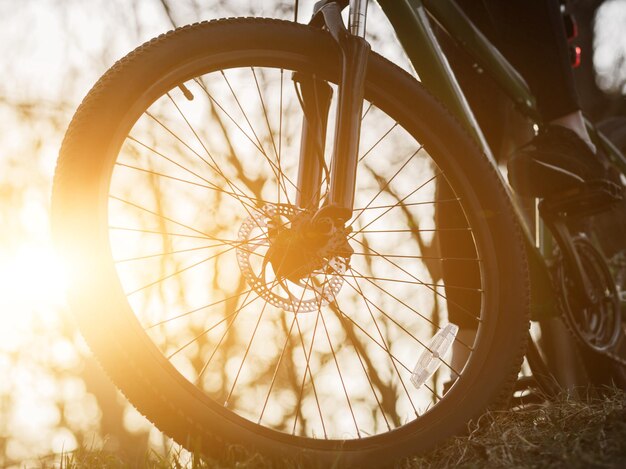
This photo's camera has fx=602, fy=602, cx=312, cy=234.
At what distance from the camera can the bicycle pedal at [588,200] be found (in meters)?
1.72

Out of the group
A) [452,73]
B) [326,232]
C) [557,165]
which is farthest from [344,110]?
[557,165]

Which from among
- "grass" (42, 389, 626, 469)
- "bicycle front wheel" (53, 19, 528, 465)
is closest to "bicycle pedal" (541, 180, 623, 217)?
"bicycle front wheel" (53, 19, 528, 465)

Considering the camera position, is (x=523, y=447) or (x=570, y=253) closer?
(x=523, y=447)

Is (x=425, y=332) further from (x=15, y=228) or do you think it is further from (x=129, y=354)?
(x=129, y=354)

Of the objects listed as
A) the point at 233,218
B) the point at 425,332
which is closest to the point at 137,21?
the point at 233,218

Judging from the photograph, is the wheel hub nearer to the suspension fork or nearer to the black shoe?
the suspension fork

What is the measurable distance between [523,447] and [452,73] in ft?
3.39

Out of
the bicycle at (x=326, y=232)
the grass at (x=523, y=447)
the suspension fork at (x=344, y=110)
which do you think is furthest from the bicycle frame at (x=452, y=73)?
the grass at (x=523, y=447)

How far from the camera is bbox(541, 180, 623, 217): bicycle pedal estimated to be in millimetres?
1718

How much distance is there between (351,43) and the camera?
1220 millimetres

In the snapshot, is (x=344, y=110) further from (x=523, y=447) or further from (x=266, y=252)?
(x=523, y=447)

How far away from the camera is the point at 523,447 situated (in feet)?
3.40

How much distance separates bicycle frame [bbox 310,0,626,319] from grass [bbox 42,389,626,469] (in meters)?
0.47

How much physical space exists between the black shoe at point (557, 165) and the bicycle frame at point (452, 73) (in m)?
0.08
